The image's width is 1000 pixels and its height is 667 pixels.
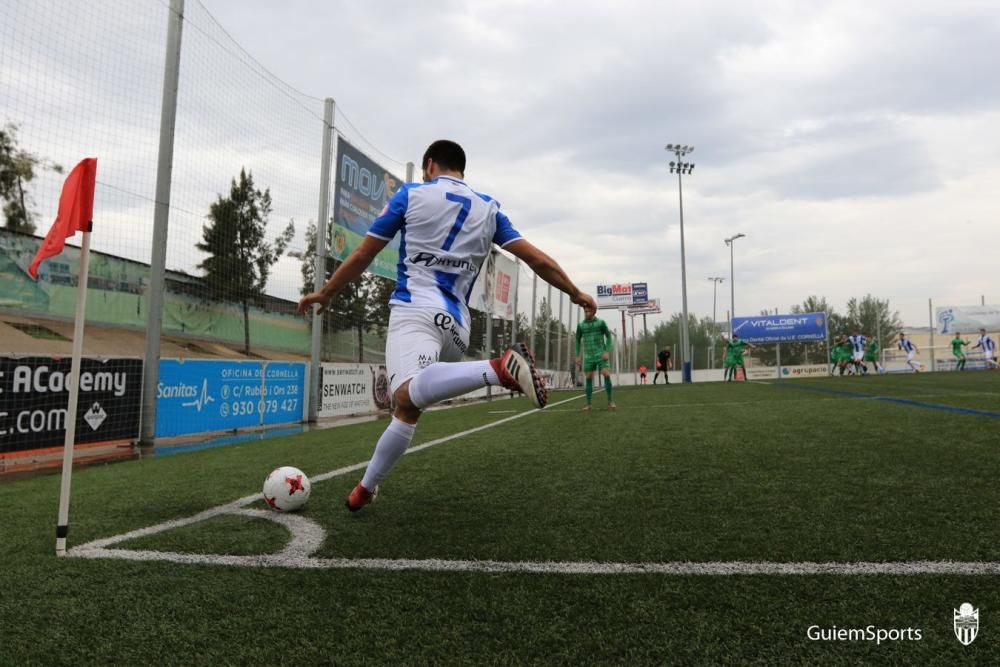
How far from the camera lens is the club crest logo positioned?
60.7 inches

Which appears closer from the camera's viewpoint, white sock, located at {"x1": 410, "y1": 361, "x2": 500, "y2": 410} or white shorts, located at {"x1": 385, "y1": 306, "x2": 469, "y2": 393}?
white sock, located at {"x1": 410, "y1": 361, "x2": 500, "y2": 410}

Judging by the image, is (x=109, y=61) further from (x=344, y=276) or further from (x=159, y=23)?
(x=344, y=276)

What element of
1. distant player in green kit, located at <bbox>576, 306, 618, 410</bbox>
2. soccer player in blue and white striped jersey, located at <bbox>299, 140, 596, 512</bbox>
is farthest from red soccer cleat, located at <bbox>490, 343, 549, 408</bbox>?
distant player in green kit, located at <bbox>576, 306, 618, 410</bbox>

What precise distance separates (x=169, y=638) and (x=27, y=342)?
20.4 meters

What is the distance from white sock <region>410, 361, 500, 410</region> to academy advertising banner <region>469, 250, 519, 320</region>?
15.9 meters

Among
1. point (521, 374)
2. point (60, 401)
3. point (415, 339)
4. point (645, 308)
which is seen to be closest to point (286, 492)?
point (415, 339)

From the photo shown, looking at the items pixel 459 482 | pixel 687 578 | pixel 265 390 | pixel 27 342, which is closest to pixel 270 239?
pixel 265 390

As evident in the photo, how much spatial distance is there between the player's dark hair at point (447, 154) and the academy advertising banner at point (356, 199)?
28.2 ft

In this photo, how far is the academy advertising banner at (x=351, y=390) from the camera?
1240cm

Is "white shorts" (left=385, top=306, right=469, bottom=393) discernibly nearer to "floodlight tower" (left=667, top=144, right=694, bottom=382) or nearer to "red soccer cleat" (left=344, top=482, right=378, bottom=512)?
"red soccer cleat" (left=344, top=482, right=378, bottom=512)

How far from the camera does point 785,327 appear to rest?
3912cm

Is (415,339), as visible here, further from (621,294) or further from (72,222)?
(621,294)

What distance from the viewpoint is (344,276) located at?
309 cm

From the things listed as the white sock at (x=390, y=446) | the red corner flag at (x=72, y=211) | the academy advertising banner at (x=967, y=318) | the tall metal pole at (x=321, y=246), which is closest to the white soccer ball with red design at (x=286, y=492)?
the white sock at (x=390, y=446)
